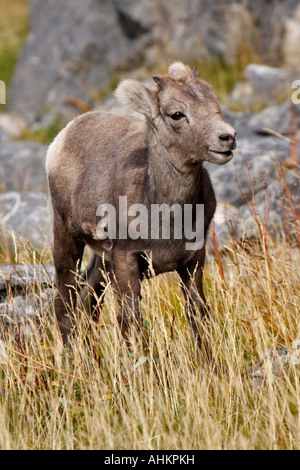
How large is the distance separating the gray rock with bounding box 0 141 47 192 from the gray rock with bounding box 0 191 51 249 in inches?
67.2

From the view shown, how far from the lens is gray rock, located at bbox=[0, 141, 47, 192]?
10.5 metres

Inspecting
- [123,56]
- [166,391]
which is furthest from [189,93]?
[123,56]

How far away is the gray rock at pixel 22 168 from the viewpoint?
34.3 feet

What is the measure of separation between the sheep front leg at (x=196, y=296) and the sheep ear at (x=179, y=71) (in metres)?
1.18

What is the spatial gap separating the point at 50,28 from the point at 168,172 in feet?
40.8

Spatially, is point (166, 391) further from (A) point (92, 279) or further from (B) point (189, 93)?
(B) point (189, 93)

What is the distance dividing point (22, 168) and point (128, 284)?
6.79 metres

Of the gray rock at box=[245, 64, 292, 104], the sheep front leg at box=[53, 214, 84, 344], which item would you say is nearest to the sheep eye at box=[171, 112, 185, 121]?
the sheep front leg at box=[53, 214, 84, 344]

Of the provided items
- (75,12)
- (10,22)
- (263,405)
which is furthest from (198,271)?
(10,22)

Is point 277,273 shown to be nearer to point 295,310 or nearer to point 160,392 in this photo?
point 295,310

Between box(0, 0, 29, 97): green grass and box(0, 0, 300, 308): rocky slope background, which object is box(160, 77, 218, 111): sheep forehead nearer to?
box(0, 0, 300, 308): rocky slope background

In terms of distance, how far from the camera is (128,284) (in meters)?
4.29

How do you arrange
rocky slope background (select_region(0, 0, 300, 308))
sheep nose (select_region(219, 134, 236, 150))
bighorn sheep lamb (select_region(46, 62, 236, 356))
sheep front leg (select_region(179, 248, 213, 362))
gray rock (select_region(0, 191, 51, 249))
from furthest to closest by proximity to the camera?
rocky slope background (select_region(0, 0, 300, 308)) < gray rock (select_region(0, 191, 51, 249)) < sheep front leg (select_region(179, 248, 213, 362)) < bighorn sheep lamb (select_region(46, 62, 236, 356)) < sheep nose (select_region(219, 134, 236, 150))

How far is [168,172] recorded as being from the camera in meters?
4.31
